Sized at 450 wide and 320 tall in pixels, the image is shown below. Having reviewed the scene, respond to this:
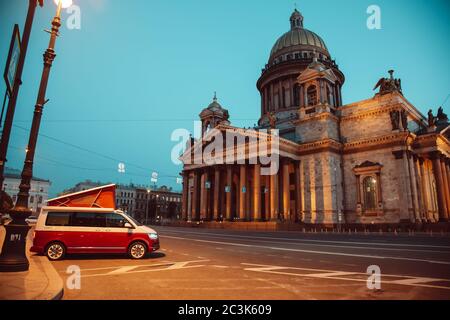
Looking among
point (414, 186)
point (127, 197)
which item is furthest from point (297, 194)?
point (127, 197)

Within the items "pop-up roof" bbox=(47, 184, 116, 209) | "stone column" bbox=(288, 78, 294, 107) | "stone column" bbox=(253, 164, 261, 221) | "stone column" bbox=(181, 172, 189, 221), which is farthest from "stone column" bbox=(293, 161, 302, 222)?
"pop-up roof" bbox=(47, 184, 116, 209)

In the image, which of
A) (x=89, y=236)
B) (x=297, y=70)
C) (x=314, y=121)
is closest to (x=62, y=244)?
(x=89, y=236)

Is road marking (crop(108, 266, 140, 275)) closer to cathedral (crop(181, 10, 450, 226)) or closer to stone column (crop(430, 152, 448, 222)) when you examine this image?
cathedral (crop(181, 10, 450, 226))

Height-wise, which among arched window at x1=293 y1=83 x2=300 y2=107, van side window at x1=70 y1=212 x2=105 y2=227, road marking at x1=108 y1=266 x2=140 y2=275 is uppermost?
arched window at x1=293 y1=83 x2=300 y2=107

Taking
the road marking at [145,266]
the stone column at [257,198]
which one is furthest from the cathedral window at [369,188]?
the road marking at [145,266]

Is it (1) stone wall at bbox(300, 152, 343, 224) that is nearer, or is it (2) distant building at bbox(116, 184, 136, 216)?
(1) stone wall at bbox(300, 152, 343, 224)

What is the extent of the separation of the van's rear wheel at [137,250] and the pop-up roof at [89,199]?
82.3 inches

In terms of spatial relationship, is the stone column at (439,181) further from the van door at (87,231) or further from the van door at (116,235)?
the van door at (87,231)

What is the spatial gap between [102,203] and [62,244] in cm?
219

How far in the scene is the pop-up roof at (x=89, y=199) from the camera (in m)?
12.2

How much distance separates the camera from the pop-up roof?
39.9 feet

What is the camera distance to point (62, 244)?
11070 mm

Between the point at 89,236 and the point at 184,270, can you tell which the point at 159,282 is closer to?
the point at 184,270

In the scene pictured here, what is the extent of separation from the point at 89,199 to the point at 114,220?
5.71ft
